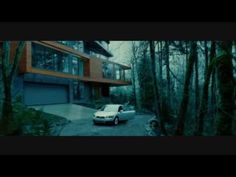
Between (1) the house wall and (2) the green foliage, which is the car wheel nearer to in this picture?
(2) the green foliage

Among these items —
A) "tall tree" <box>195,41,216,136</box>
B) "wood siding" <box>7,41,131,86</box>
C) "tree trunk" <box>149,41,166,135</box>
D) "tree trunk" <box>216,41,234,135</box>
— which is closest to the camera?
"tree trunk" <box>216,41,234,135</box>

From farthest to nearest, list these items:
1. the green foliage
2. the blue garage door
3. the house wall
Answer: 1. the house wall
2. the blue garage door
3. the green foliage

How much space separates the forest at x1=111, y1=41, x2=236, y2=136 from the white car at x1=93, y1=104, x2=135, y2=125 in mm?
172

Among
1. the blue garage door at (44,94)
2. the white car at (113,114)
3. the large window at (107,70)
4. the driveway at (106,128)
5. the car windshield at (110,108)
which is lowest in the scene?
the driveway at (106,128)

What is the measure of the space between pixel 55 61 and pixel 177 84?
4098mm

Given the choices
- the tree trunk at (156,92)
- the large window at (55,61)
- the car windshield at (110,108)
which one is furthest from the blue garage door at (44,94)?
the tree trunk at (156,92)

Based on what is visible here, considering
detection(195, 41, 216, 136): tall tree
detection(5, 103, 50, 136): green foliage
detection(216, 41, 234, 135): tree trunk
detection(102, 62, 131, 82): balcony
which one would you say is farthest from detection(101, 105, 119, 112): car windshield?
detection(216, 41, 234, 135): tree trunk

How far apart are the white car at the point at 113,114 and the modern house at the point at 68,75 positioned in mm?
411

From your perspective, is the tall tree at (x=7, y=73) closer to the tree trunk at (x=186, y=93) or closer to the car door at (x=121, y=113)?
the car door at (x=121, y=113)

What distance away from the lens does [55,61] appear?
7629 millimetres

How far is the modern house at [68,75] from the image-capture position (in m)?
5.27

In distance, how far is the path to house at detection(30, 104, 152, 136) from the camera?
15.3 ft

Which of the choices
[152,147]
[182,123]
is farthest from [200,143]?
[152,147]
